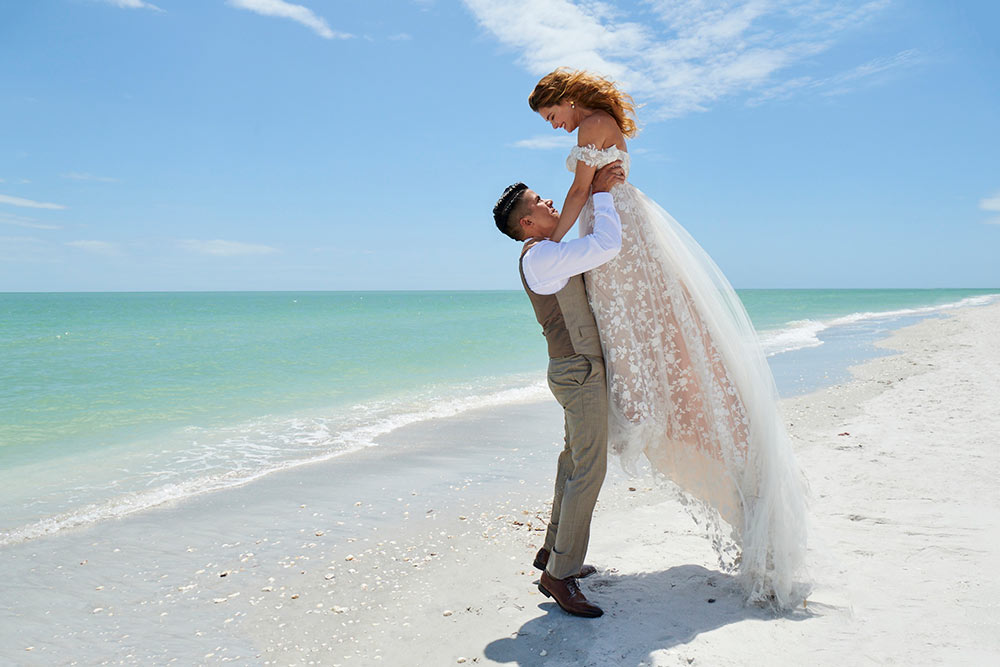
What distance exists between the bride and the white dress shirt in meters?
0.20

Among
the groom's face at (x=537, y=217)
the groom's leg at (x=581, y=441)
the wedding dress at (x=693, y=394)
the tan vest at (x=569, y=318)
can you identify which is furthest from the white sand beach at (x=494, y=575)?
the groom's face at (x=537, y=217)

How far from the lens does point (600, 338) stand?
3158 mm

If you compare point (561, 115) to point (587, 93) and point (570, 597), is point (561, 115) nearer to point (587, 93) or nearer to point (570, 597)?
point (587, 93)

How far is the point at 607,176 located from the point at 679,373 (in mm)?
1056

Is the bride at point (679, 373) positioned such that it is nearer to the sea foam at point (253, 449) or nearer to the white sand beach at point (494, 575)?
the white sand beach at point (494, 575)

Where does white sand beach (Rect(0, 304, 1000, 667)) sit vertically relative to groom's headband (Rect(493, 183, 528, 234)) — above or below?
below

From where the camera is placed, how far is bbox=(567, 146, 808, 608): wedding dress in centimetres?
309

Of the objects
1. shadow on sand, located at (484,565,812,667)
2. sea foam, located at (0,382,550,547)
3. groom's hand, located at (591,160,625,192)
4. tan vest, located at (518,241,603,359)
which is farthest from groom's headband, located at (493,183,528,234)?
sea foam, located at (0,382,550,547)

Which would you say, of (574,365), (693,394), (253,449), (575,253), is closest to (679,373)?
(693,394)

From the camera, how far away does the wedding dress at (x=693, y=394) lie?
3088mm

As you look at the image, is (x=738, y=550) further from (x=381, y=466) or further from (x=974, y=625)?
(x=381, y=466)

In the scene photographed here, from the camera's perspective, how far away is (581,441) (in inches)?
122

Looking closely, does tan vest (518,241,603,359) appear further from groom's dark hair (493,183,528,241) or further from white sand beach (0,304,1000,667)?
white sand beach (0,304,1000,667)

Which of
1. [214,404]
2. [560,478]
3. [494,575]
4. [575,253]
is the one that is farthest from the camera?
[214,404]
